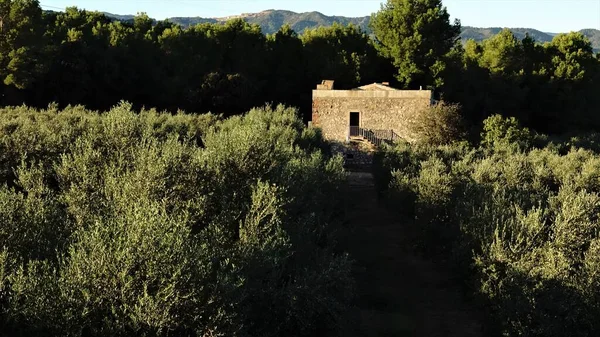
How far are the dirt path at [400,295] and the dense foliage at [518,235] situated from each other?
4.21ft

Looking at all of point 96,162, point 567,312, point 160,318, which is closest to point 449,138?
point 567,312

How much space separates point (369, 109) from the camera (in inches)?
1649

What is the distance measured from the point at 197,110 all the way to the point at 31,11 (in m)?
16.1

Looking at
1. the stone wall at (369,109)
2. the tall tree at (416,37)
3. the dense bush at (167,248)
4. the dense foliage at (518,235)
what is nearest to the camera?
the dense bush at (167,248)

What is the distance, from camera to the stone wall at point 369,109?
41125 mm

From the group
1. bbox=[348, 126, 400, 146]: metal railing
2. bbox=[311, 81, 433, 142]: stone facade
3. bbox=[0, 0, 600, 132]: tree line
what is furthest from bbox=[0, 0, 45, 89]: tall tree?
bbox=[348, 126, 400, 146]: metal railing

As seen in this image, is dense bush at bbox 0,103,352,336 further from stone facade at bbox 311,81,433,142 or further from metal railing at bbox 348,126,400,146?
stone facade at bbox 311,81,433,142

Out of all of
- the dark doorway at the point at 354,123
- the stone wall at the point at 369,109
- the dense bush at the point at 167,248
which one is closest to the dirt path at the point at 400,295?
the dense bush at the point at 167,248

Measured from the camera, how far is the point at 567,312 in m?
13.1

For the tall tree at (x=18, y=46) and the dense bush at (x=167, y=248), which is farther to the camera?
the tall tree at (x=18, y=46)

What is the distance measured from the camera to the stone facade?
41.1 m

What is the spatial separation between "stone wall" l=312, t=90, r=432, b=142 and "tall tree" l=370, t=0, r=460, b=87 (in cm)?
1312

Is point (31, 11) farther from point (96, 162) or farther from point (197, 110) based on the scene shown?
point (96, 162)

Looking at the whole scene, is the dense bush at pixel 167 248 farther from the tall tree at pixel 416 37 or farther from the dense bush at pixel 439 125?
the tall tree at pixel 416 37
